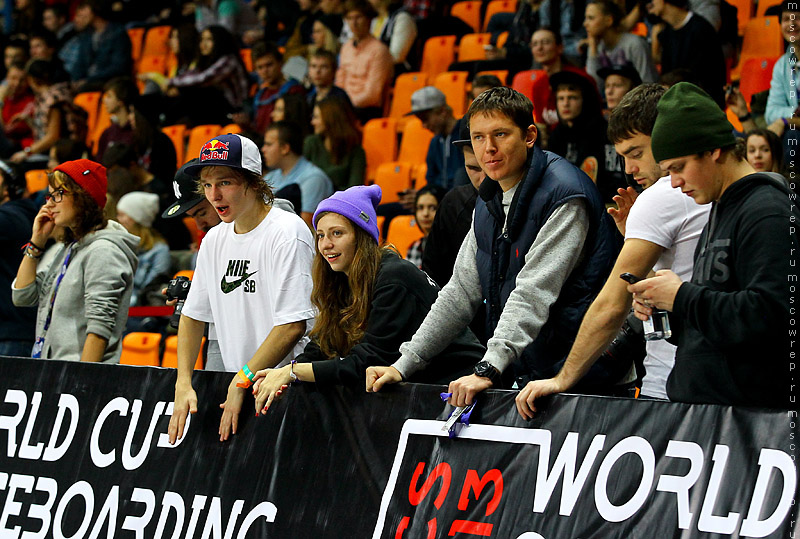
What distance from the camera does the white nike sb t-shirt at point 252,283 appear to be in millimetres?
4746

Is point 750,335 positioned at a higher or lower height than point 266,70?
lower

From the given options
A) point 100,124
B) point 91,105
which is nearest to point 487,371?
point 100,124

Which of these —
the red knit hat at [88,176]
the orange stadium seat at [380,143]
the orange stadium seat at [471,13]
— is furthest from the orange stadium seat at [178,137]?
the red knit hat at [88,176]

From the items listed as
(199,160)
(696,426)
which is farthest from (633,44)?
(696,426)

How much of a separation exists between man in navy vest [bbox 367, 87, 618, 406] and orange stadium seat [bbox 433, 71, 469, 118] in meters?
5.87

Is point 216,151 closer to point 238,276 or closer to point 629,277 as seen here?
point 238,276

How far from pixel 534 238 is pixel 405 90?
272 inches

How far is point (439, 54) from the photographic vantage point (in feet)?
36.7

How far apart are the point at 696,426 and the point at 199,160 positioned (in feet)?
8.83

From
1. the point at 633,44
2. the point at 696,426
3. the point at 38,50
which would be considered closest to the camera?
the point at 696,426

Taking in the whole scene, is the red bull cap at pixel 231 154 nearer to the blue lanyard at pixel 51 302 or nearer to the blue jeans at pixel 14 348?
the blue lanyard at pixel 51 302

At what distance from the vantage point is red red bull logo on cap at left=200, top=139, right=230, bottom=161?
4855 millimetres

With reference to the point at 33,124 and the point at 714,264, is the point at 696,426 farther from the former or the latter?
the point at 33,124

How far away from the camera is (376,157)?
10.2m
